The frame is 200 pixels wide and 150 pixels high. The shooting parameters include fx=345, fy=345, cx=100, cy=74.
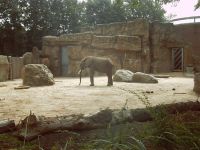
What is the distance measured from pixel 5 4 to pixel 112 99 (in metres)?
17.8

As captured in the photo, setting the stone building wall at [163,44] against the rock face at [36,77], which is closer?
the rock face at [36,77]

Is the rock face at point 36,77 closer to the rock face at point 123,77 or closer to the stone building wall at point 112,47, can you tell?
the rock face at point 123,77

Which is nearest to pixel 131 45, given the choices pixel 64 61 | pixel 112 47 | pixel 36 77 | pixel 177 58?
pixel 112 47

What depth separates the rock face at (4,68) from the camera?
47.1 feet

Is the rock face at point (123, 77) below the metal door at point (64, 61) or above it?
below

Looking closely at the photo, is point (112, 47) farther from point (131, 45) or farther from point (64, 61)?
point (64, 61)

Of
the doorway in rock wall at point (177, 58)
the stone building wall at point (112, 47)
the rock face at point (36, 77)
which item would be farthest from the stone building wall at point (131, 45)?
the rock face at point (36, 77)

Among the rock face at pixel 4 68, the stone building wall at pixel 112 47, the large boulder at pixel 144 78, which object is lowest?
the large boulder at pixel 144 78

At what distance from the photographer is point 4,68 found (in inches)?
580

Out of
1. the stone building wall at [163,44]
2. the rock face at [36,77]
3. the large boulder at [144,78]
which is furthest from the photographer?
the stone building wall at [163,44]

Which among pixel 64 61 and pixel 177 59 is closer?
pixel 64 61

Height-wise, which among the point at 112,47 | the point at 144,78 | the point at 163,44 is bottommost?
the point at 144,78

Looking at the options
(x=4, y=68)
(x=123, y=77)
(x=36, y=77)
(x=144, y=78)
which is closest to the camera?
(x=36, y=77)

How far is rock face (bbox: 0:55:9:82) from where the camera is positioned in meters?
14.4
